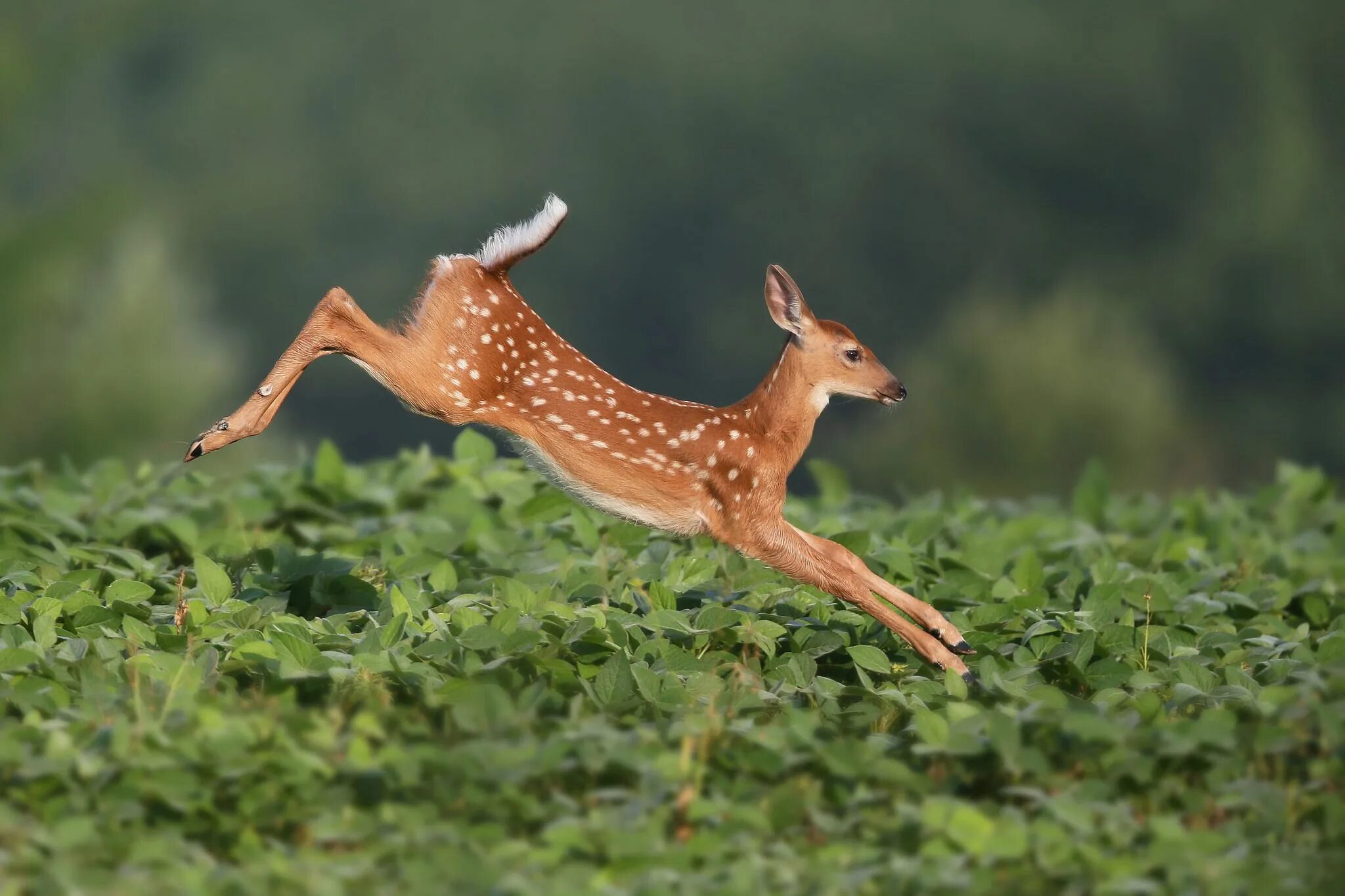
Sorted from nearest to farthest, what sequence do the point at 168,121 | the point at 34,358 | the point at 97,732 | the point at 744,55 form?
the point at 97,732 < the point at 34,358 < the point at 168,121 < the point at 744,55

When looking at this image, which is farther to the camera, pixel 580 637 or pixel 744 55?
pixel 744 55

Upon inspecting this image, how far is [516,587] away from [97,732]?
1.95 meters

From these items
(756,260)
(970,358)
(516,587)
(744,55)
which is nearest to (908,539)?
(516,587)

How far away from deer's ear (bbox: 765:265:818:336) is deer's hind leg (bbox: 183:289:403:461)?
1341 millimetres

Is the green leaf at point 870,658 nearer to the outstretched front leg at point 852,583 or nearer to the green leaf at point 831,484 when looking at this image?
the outstretched front leg at point 852,583

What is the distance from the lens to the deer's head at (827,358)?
6.93m

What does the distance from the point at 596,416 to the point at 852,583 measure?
41.5 inches

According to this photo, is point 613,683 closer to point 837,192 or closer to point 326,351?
point 326,351

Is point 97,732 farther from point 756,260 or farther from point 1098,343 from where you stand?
point 756,260

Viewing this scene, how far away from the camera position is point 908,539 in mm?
8438

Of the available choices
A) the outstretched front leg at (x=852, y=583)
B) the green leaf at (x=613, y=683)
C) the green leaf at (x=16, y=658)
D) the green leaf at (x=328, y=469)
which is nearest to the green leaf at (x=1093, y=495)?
the outstretched front leg at (x=852, y=583)

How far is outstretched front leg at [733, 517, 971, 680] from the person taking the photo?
6.46m

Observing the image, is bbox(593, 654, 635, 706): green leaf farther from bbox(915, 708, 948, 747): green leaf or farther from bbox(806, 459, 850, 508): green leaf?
bbox(806, 459, 850, 508): green leaf

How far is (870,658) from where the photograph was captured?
246 inches
